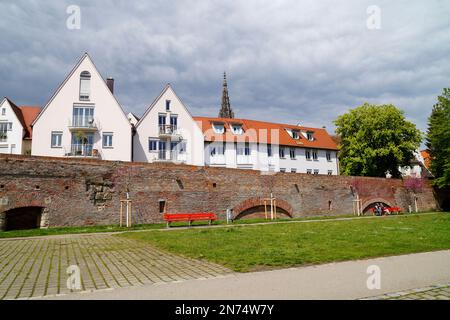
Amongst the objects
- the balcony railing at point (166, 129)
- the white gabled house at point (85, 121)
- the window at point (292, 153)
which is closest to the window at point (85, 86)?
the white gabled house at point (85, 121)

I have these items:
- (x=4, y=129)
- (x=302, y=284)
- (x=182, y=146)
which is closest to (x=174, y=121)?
(x=182, y=146)

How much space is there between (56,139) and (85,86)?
641 cm

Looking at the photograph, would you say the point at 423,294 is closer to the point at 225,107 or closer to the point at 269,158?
the point at 269,158

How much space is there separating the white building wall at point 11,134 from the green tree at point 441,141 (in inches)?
1933

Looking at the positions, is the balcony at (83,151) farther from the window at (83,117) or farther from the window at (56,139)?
the window at (83,117)

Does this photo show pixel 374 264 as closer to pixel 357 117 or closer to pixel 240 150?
pixel 240 150

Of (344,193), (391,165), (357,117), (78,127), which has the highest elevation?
(357,117)

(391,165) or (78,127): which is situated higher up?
(78,127)

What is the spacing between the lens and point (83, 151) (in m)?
36.2

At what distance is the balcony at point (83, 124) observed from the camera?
35.5 m

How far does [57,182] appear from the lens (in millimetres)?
21500

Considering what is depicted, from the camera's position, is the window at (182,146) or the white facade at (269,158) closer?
the window at (182,146)

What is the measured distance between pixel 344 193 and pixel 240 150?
15874mm
